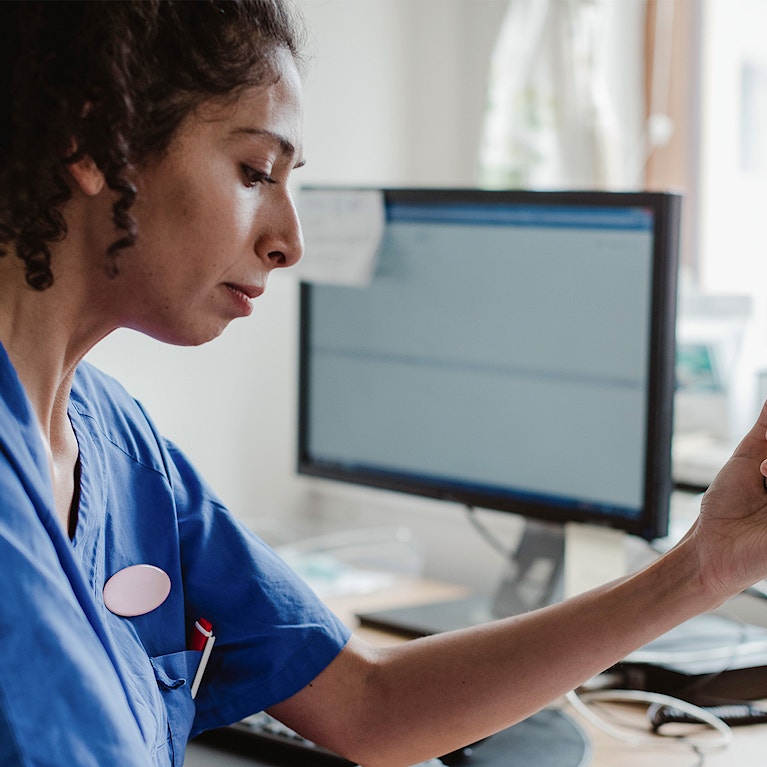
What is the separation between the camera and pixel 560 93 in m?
1.69

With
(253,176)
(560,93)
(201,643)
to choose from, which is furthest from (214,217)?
(560,93)

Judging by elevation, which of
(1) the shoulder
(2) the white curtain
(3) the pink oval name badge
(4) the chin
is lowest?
(3) the pink oval name badge

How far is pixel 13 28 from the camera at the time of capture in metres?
0.70

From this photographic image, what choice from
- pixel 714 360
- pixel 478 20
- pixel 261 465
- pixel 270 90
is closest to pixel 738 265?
pixel 714 360

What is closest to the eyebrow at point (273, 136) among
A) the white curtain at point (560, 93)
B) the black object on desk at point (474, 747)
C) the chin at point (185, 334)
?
the chin at point (185, 334)

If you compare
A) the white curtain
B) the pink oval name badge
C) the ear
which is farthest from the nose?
the white curtain

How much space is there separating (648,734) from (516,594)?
0.30 meters

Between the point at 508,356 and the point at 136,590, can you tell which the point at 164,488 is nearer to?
the point at 136,590

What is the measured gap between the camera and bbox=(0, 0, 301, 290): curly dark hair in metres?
0.70

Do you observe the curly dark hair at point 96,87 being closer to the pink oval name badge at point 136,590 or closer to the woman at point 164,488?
the woman at point 164,488

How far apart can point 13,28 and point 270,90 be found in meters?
0.18

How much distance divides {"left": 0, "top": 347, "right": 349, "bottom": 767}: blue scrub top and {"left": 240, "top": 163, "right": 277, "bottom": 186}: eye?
21 centimetres

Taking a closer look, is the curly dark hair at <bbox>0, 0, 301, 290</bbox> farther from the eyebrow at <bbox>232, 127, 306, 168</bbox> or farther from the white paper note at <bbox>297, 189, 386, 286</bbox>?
the white paper note at <bbox>297, 189, 386, 286</bbox>

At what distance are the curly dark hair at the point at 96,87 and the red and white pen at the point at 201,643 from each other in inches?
12.9
